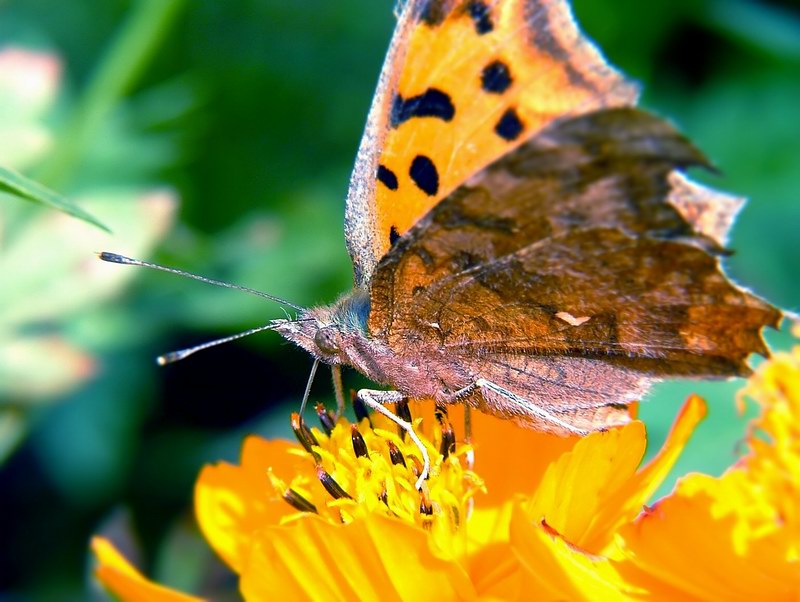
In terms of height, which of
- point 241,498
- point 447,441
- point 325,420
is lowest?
point 241,498

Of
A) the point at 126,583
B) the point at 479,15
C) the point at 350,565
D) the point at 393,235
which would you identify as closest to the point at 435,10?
the point at 479,15

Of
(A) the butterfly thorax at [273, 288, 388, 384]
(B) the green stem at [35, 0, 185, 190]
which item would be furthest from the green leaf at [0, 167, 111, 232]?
(B) the green stem at [35, 0, 185, 190]

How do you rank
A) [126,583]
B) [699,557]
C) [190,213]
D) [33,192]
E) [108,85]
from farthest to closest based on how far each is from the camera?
[190,213], [108,85], [126,583], [699,557], [33,192]

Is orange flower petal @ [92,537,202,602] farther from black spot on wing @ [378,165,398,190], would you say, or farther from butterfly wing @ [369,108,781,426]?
black spot on wing @ [378,165,398,190]

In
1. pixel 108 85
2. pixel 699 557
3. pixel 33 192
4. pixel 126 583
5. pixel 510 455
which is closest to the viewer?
pixel 33 192

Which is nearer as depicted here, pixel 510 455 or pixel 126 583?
pixel 126 583

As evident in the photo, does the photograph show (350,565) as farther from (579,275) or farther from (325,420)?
(579,275)
